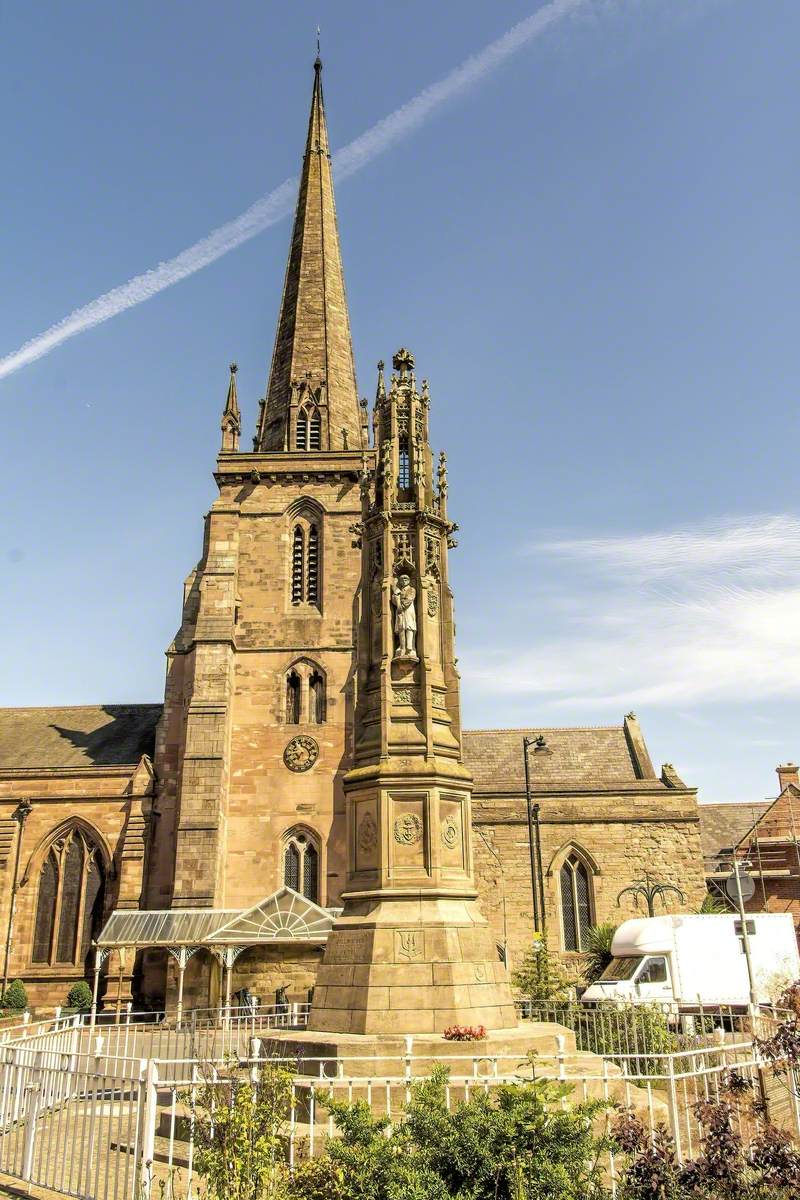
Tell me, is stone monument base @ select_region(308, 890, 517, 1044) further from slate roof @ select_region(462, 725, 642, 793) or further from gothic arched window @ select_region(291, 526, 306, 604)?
slate roof @ select_region(462, 725, 642, 793)

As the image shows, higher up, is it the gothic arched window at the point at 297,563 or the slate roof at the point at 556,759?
the gothic arched window at the point at 297,563

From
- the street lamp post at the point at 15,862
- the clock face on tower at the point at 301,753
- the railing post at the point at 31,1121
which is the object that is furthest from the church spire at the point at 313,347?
the railing post at the point at 31,1121

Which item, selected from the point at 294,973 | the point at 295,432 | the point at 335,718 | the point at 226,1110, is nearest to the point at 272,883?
the point at 294,973

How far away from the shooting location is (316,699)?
30.9m

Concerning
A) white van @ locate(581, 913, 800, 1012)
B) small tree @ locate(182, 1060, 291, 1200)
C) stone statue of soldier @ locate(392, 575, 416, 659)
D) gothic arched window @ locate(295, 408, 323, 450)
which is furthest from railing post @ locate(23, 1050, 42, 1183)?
gothic arched window @ locate(295, 408, 323, 450)

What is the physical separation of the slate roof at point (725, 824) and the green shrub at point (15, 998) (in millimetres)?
28079

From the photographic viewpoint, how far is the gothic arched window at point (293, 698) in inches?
1206

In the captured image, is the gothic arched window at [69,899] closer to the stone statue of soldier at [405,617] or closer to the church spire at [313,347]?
the church spire at [313,347]

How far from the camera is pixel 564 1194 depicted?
542 cm

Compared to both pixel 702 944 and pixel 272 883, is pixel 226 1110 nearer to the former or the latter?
pixel 702 944

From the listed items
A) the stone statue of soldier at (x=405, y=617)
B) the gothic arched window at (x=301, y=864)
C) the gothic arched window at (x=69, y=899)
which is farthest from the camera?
the gothic arched window at (x=69, y=899)

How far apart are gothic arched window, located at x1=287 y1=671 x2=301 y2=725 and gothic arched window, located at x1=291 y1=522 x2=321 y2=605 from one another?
9.59ft

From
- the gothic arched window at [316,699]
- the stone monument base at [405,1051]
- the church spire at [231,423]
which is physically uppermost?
the church spire at [231,423]

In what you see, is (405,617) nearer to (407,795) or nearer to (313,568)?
(407,795)
